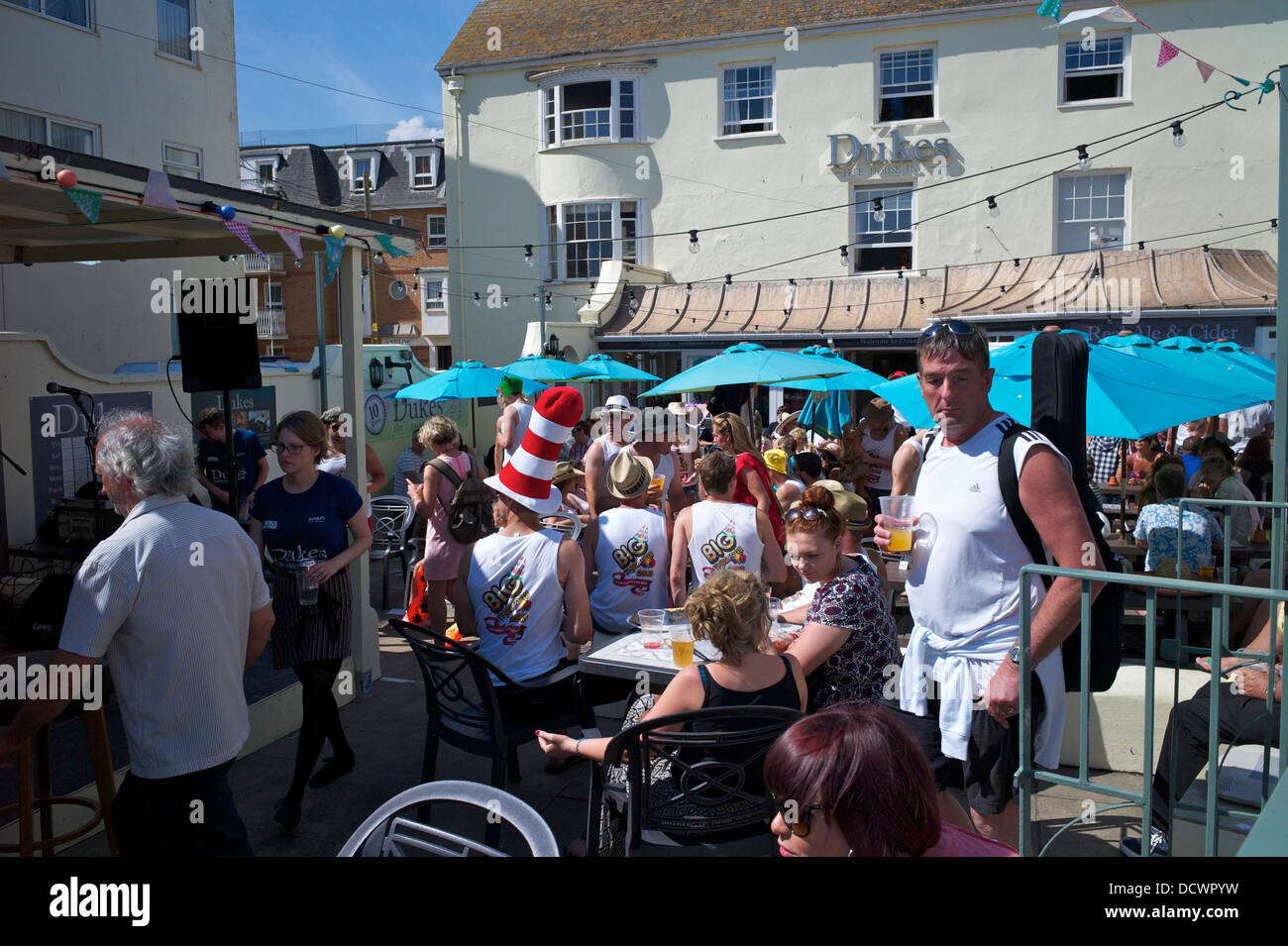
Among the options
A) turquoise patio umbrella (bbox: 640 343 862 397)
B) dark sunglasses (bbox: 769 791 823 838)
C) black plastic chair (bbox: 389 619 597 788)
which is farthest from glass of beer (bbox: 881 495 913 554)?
turquoise patio umbrella (bbox: 640 343 862 397)

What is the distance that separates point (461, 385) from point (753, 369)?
12.7ft

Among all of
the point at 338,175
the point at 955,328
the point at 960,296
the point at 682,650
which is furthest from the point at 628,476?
the point at 338,175

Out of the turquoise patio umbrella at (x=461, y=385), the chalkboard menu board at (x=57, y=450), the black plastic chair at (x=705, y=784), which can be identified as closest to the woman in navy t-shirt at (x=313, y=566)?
the black plastic chair at (x=705, y=784)

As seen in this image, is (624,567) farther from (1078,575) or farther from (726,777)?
(1078,575)

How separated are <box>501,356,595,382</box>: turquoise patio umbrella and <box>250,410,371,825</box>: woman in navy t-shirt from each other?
7171 millimetres

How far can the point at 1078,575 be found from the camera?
247 cm

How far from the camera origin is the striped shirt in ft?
8.65

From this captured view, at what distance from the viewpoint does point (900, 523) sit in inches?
117

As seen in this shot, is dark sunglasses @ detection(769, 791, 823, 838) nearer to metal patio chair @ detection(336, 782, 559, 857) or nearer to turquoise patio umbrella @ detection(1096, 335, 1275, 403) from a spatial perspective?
metal patio chair @ detection(336, 782, 559, 857)

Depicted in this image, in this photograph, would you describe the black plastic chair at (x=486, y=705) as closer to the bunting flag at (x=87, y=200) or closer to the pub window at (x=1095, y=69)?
the bunting flag at (x=87, y=200)

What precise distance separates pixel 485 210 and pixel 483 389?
12384 mm

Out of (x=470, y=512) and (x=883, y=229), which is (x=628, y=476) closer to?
(x=470, y=512)
